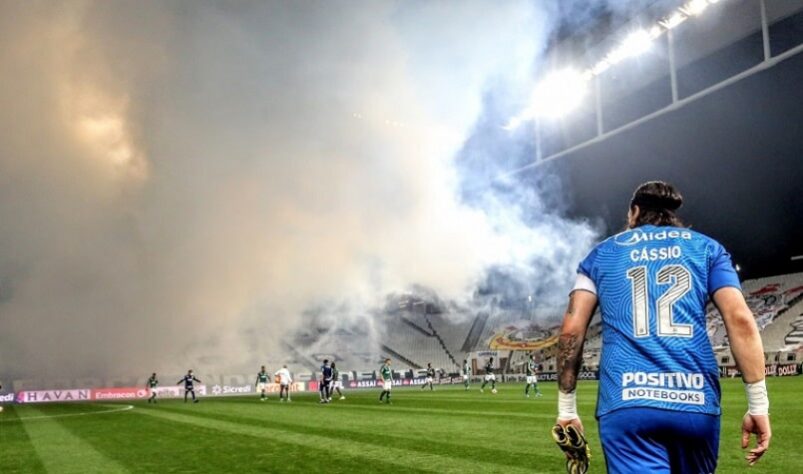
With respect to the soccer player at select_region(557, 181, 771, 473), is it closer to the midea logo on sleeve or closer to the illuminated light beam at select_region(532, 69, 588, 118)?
the midea logo on sleeve

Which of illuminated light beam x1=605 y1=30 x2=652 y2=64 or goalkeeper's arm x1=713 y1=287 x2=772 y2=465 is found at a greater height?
illuminated light beam x1=605 y1=30 x2=652 y2=64

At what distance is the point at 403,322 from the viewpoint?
2373 inches

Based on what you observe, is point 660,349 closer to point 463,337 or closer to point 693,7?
point 693,7

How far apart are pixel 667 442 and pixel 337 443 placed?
9033 mm

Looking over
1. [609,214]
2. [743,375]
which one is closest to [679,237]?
[743,375]

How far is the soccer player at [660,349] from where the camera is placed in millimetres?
2738

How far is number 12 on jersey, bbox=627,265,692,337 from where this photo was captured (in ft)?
9.39

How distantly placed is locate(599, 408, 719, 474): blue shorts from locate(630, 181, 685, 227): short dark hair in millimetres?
954

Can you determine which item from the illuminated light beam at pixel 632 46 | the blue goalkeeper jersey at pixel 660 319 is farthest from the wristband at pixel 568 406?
the illuminated light beam at pixel 632 46

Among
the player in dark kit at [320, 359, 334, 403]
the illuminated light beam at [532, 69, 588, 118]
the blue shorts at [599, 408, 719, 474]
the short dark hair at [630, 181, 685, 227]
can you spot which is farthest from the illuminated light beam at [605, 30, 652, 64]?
the blue shorts at [599, 408, 719, 474]

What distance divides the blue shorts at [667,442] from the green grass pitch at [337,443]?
515 centimetres

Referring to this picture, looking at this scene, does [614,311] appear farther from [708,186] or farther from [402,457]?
[708,186]

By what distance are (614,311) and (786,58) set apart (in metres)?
32.0

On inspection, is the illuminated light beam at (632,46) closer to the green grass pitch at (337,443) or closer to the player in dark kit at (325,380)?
the green grass pitch at (337,443)
